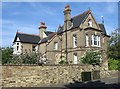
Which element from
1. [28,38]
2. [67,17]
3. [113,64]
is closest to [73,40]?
[67,17]

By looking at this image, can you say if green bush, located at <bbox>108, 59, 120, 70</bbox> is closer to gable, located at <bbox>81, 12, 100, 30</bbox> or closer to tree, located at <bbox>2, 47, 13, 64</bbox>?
gable, located at <bbox>81, 12, 100, 30</bbox>

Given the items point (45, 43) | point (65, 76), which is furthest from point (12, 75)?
point (45, 43)

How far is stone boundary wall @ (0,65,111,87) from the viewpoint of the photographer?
18.5 m

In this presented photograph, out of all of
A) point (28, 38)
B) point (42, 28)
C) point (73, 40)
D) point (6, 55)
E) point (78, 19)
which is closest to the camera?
point (6, 55)

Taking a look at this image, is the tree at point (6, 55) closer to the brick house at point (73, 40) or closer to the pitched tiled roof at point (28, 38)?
the brick house at point (73, 40)

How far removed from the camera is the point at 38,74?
795 inches

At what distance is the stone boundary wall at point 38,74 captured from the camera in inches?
728

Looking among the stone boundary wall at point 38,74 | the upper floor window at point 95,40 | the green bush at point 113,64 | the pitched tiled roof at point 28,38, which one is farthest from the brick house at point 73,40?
the stone boundary wall at point 38,74

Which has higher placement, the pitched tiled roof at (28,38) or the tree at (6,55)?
the pitched tiled roof at (28,38)

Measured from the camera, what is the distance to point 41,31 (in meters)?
45.0

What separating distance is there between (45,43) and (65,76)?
18554mm

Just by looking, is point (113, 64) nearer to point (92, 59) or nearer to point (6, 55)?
point (92, 59)

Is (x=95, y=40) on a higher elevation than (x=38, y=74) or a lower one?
higher

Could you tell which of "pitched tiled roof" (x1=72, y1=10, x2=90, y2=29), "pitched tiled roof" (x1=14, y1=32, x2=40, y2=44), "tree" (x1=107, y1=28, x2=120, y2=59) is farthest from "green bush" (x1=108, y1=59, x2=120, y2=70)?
"pitched tiled roof" (x1=14, y1=32, x2=40, y2=44)
